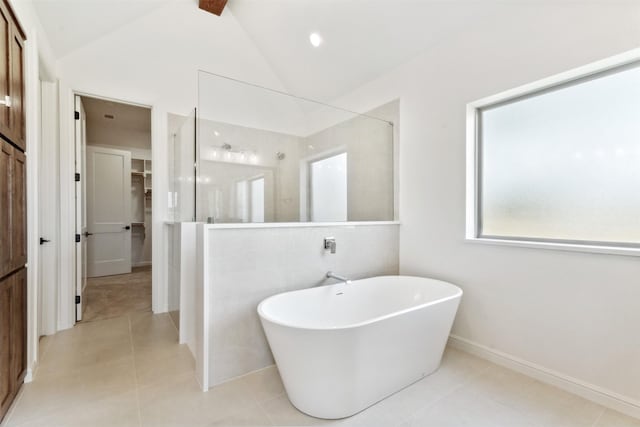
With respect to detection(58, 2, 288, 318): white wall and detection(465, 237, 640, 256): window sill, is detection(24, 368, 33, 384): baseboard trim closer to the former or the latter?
detection(58, 2, 288, 318): white wall

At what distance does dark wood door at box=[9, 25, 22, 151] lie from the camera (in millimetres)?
1606

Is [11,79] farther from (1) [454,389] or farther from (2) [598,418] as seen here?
(2) [598,418]

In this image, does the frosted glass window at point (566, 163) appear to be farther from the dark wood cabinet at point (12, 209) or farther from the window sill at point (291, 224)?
the dark wood cabinet at point (12, 209)

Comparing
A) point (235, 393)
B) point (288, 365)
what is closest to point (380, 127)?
point (288, 365)

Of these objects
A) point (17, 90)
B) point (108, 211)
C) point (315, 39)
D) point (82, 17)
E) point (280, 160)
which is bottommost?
point (108, 211)

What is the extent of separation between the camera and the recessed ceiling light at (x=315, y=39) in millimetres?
2973

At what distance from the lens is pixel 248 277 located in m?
1.95

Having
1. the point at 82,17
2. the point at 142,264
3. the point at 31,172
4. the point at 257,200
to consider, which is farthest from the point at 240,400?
the point at 142,264

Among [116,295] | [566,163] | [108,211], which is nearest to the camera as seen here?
[566,163]

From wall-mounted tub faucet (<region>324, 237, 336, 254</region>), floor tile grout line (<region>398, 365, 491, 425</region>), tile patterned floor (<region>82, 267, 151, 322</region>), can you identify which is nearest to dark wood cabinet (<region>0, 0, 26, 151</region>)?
wall-mounted tub faucet (<region>324, 237, 336, 254</region>)

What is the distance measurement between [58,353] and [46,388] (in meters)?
0.57

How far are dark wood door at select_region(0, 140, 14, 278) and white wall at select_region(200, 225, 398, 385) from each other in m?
0.95

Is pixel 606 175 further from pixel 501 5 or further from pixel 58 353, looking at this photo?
pixel 58 353

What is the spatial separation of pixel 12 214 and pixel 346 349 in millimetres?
1955
